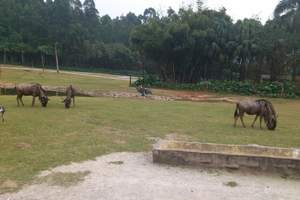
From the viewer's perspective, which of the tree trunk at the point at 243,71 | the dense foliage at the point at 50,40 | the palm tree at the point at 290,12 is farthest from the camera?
the dense foliage at the point at 50,40

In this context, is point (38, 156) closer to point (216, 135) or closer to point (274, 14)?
point (216, 135)

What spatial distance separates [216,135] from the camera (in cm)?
1448

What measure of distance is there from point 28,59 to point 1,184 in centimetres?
6561

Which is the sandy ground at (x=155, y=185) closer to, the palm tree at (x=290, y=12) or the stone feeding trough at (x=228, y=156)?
the stone feeding trough at (x=228, y=156)

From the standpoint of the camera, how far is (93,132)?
1395 cm

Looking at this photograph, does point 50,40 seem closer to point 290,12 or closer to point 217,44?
point 217,44

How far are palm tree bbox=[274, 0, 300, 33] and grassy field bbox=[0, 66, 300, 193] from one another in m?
20.1

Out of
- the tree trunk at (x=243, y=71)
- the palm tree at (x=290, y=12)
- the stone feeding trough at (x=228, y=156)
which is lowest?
the stone feeding trough at (x=228, y=156)

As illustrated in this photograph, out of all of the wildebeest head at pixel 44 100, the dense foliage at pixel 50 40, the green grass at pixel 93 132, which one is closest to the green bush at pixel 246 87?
the green grass at pixel 93 132

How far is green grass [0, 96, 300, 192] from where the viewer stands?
998 cm

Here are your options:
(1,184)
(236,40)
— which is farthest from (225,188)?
(236,40)

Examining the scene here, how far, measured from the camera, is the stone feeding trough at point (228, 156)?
9359 mm

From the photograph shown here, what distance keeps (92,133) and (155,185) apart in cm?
595

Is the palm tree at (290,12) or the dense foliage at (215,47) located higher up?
the palm tree at (290,12)
